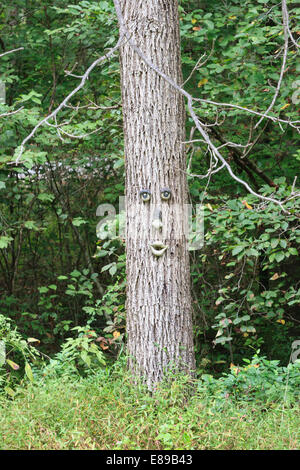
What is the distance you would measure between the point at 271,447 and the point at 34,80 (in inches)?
220

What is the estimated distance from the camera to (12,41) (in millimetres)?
6844

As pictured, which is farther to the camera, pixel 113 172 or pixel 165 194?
pixel 113 172

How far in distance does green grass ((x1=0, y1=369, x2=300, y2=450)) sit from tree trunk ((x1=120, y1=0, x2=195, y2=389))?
0.27 metres

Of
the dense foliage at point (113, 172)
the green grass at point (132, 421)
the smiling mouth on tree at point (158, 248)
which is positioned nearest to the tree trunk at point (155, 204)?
the smiling mouth on tree at point (158, 248)

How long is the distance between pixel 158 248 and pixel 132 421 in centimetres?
116

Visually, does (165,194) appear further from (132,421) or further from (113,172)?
(113,172)

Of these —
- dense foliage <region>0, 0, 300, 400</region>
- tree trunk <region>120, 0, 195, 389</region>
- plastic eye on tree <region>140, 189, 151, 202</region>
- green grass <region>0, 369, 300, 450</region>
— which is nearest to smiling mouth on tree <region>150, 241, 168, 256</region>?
tree trunk <region>120, 0, 195, 389</region>

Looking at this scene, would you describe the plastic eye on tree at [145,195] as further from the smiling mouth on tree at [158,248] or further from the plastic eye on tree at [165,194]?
the smiling mouth on tree at [158,248]

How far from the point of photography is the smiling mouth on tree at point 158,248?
147 inches

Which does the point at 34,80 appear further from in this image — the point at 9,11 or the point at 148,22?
the point at 148,22

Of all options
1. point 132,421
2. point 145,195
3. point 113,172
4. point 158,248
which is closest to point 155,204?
point 145,195

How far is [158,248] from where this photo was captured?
3.77 m

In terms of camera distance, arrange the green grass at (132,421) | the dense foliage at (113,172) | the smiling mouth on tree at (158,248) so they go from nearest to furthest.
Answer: the green grass at (132,421)
the smiling mouth on tree at (158,248)
the dense foliage at (113,172)

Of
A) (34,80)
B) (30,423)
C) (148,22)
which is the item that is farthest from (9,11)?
(30,423)
